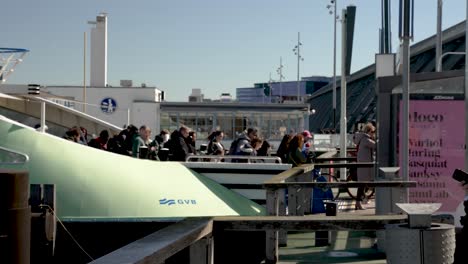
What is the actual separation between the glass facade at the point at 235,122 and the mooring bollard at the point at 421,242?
26178mm

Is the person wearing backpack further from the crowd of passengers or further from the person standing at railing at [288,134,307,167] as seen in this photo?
the person standing at railing at [288,134,307,167]

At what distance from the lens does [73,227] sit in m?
8.75

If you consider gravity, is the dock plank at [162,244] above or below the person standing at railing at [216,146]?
below

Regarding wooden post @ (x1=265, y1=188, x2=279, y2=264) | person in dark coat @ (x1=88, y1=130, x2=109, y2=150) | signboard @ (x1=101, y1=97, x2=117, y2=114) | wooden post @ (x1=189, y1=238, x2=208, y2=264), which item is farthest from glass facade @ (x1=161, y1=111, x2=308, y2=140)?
wooden post @ (x1=189, y1=238, x2=208, y2=264)

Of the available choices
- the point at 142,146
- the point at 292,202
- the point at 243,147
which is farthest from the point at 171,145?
the point at 292,202

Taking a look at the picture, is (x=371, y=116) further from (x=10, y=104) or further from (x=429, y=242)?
(x=429, y=242)

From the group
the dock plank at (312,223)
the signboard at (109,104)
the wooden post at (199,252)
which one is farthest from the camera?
the signboard at (109,104)

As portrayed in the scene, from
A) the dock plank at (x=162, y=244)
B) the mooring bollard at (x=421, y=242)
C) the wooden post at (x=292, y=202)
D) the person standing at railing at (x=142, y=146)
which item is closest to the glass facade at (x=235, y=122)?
the person standing at railing at (x=142, y=146)

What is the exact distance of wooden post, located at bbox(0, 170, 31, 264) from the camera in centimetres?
638

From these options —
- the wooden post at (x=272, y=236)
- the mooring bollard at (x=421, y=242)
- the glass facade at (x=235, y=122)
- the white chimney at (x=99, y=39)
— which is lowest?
the wooden post at (x=272, y=236)

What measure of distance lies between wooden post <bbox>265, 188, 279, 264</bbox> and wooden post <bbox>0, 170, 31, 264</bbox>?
2519 millimetres

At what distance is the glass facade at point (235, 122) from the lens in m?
30.9

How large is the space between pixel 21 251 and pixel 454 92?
5391mm

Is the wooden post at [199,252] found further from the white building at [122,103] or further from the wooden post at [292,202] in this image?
the white building at [122,103]
